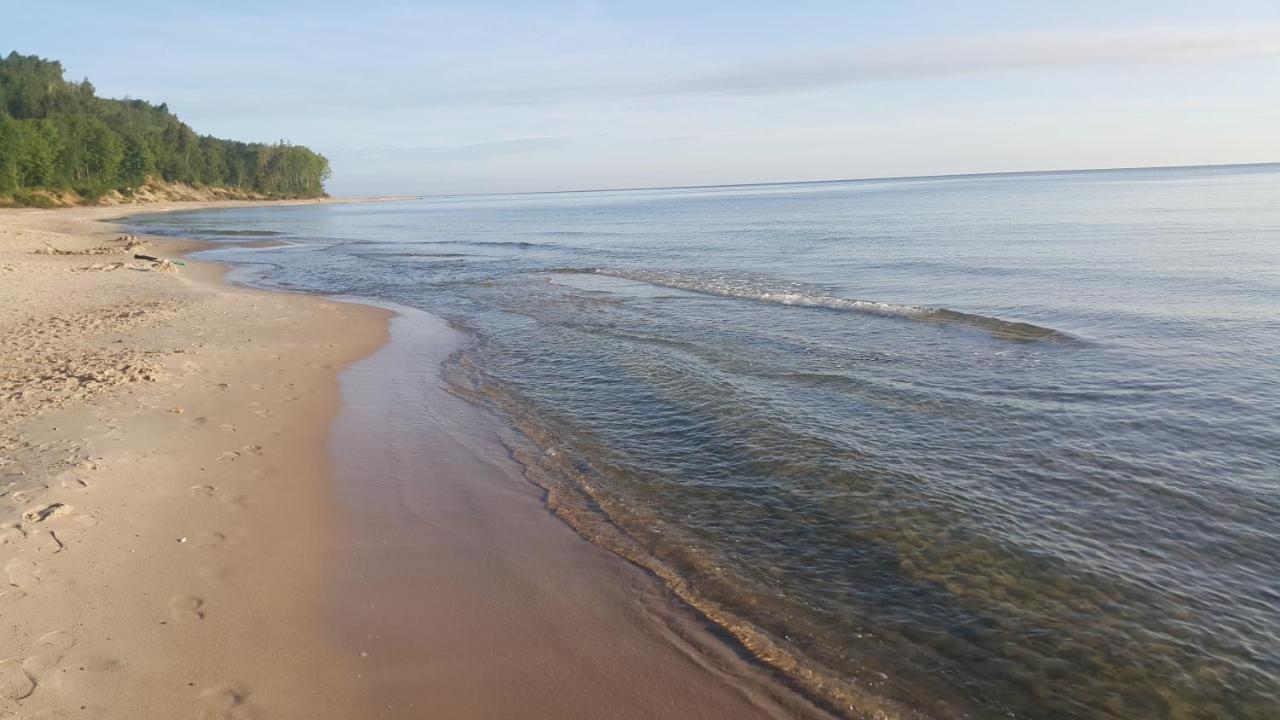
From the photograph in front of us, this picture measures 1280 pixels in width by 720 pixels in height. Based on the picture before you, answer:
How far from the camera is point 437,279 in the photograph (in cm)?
2981

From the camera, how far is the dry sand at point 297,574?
4.76m

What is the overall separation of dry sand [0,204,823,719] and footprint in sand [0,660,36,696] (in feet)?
0.05

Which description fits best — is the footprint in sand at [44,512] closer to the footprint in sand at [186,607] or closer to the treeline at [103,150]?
the footprint in sand at [186,607]

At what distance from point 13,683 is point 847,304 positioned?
64.0 ft

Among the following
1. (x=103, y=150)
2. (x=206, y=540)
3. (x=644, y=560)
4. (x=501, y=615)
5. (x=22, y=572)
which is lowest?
(x=644, y=560)

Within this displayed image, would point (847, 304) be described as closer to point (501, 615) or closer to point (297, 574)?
point (501, 615)

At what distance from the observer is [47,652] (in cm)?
478

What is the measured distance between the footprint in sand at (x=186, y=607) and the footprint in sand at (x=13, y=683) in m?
0.95

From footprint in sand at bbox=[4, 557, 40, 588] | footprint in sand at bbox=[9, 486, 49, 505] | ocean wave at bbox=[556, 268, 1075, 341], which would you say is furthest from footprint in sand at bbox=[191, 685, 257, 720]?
ocean wave at bbox=[556, 268, 1075, 341]

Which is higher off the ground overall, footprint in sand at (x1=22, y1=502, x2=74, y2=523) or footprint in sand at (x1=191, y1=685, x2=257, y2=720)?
footprint in sand at (x1=22, y1=502, x2=74, y2=523)

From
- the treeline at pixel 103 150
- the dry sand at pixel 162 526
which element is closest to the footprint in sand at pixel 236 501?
the dry sand at pixel 162 526

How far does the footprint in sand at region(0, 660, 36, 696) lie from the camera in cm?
432

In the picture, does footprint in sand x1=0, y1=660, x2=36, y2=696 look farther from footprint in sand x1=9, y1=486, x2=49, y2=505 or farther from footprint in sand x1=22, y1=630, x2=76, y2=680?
footprint in sand x1=9, y1=486, x2=49, y2=505

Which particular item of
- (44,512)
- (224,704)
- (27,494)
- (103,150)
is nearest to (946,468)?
(224,704)
